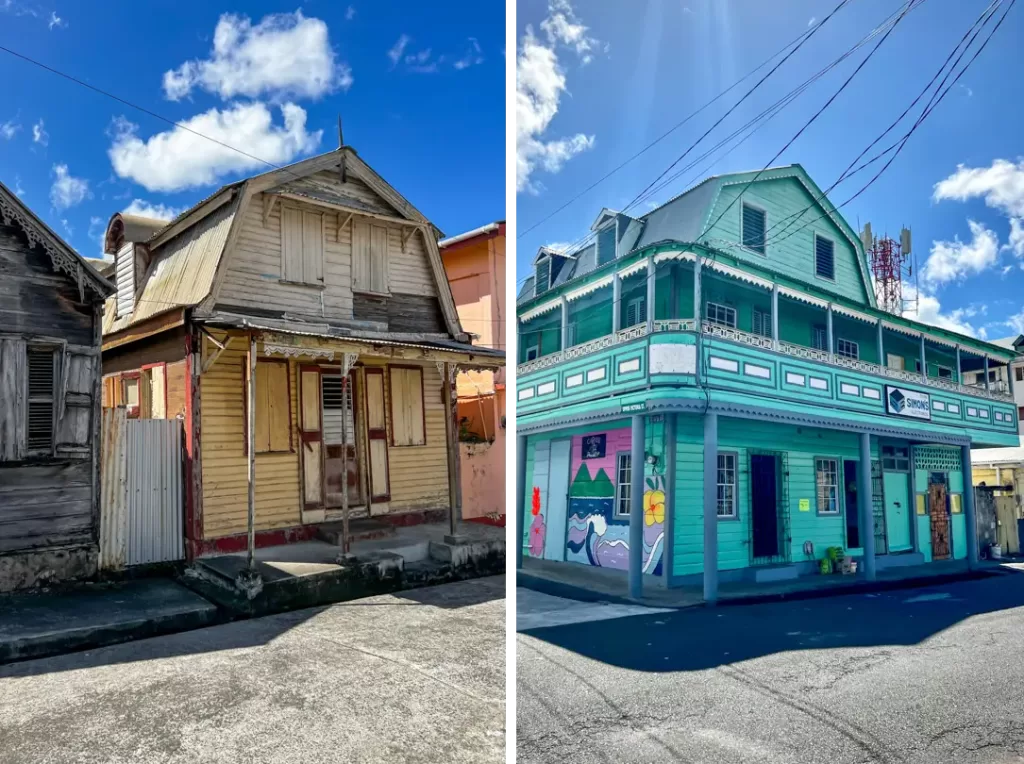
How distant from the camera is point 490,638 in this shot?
534 cm

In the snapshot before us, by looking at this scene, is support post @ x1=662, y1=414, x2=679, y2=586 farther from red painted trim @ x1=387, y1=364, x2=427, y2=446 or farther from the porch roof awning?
red painted trim @ x1=387, y1=364, x2=427, y2=446

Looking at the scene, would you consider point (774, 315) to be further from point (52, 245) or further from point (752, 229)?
point (52, 245)

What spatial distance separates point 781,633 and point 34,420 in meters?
6.80

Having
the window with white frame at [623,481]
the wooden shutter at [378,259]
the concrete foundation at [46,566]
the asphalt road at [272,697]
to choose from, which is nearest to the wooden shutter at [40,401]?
the concrete foundation at [46,566]

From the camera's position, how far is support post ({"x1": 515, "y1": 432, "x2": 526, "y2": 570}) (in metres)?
1.91

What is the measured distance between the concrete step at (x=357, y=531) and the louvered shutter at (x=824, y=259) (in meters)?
6.90

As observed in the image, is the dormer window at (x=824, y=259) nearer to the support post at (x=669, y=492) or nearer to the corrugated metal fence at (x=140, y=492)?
the support post at (x=669, y=492)

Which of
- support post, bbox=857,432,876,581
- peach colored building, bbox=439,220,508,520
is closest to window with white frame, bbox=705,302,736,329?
support post, bbox=857,432,876,581

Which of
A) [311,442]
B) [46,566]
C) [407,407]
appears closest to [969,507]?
[46,566]

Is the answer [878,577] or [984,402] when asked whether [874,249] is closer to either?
[984,402]

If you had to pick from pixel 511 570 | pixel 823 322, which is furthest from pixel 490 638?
pixel 823 322

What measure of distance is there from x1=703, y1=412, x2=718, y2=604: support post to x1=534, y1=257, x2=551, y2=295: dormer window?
52cm

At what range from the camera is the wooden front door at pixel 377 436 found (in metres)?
9.12

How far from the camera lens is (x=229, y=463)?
7.61 metres
